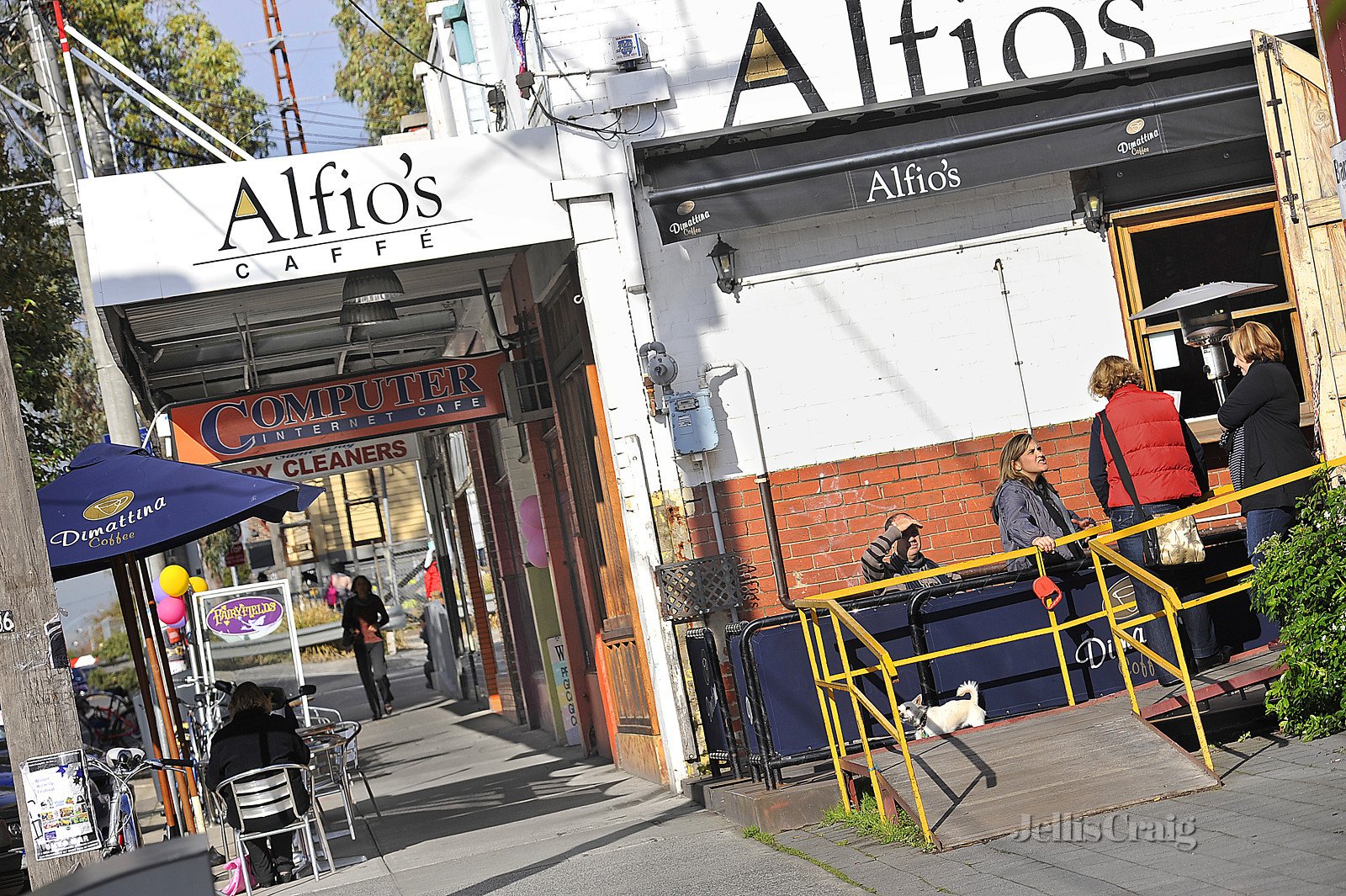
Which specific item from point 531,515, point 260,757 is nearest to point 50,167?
point 531,515

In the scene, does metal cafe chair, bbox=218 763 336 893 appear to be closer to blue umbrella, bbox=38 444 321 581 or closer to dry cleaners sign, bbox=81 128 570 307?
blue umbrella, bbox=38 444 321 581

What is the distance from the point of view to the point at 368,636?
20672mm

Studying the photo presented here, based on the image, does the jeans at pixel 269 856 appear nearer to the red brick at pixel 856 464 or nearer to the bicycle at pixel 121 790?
the bicycle at pixel 121 790

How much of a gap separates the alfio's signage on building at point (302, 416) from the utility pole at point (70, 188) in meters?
2.86

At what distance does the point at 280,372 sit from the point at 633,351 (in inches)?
314

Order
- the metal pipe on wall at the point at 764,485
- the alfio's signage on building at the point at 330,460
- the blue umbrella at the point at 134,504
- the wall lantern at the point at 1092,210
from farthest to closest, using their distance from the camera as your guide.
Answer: the alfio's signage on building at the point at 330,460, the wall lantern at the point at 1092,210, the metal pipe on wall at the point at 764,485, the blue umbrella at the point at 134,504

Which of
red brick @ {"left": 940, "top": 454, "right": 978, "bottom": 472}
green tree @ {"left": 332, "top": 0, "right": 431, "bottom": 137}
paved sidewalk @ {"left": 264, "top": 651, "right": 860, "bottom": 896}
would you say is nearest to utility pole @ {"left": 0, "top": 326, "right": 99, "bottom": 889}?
paved sidewalk @ {"left": 264, "top": 651, "right": 860, "bottom": 896}

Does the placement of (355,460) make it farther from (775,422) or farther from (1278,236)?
(1278,236)

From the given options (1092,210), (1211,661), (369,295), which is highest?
(369,295)

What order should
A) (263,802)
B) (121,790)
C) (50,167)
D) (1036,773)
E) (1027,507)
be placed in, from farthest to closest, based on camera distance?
(50,167)
(263,802)
(1027,507)
(121,790)
(1036,773)

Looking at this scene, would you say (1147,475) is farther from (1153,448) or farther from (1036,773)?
(1036,773)

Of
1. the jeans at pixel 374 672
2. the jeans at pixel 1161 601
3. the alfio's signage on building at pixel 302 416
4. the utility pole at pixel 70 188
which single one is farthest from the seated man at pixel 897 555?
the jeans at pixel 374 672

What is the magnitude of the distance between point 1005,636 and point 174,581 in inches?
439

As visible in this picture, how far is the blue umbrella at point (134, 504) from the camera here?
27.2 feet
